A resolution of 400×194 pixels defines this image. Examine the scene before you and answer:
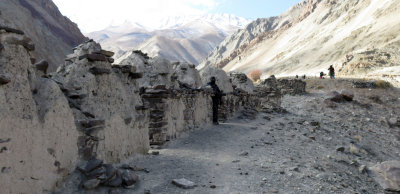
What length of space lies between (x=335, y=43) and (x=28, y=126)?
57910mm

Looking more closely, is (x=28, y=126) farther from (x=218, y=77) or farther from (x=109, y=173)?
(x=218, y=77)

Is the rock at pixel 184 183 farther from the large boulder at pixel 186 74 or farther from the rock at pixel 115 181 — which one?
the large boulder at pixel 186 74

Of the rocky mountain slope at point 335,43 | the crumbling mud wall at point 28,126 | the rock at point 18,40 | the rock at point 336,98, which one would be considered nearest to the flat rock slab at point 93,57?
the crumbling mud wall at point 28,126

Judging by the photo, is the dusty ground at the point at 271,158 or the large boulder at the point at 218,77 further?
the large boulder at the point at 218,77

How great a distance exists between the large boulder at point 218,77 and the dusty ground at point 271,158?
144 cm

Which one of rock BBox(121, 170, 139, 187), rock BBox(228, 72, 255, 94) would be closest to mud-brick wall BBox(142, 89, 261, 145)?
rock BBox(121, 170, 139, 187)

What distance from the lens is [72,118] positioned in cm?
437

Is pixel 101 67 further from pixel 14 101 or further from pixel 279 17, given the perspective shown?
pixel 279 17

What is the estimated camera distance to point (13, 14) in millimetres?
35219

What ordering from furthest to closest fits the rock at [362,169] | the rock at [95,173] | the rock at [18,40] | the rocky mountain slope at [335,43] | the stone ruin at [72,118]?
the rocky mountain slope at [335,43] < the rock at [362,169] < the rock at [95,173] < the rock at [18,40] < the stone ruin at [72,118]

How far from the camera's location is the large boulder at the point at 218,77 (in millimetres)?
13258

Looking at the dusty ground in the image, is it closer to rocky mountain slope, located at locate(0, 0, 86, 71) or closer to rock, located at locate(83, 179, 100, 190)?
rock, located at locate(83, 179, 100, 190)

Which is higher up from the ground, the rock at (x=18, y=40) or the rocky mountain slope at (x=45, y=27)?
the rocky mountain slope at (x=45, y=27)

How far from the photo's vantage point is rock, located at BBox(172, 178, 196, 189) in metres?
4.70
